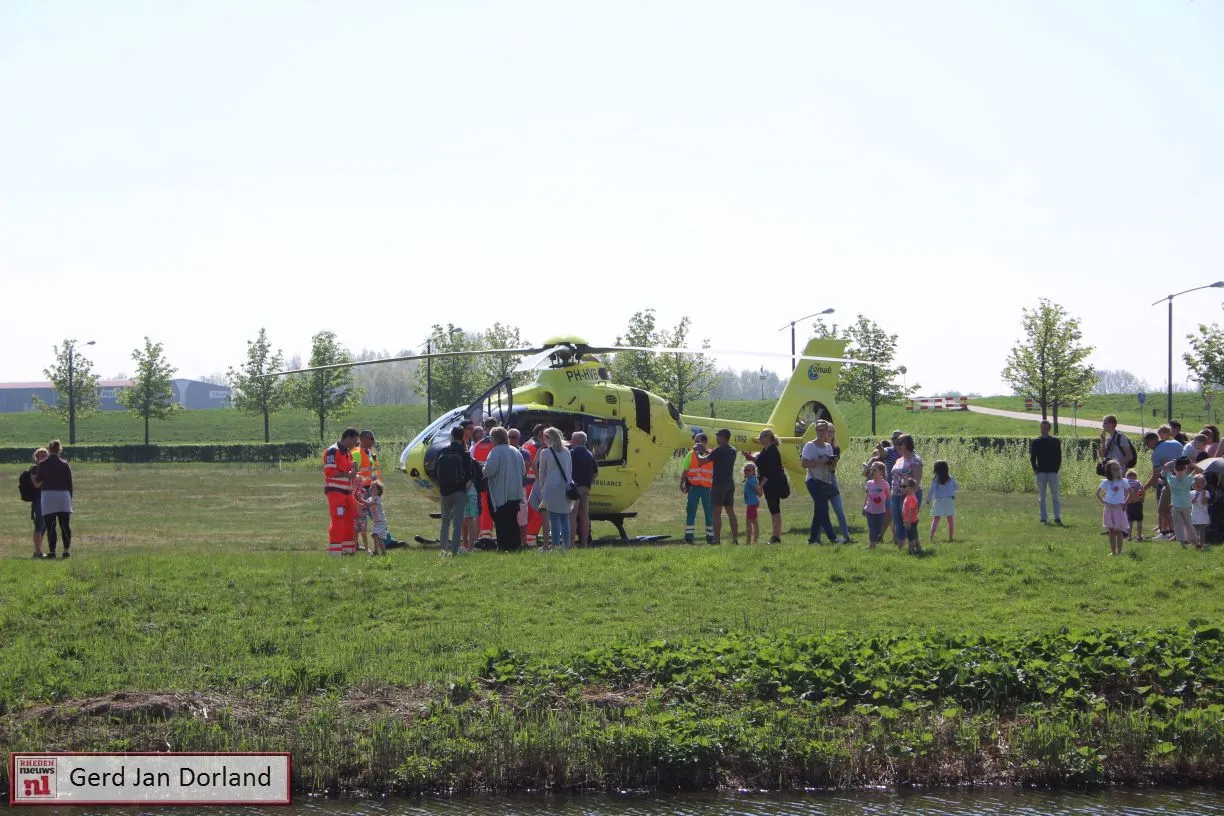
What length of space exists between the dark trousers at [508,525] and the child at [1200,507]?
9.32 m

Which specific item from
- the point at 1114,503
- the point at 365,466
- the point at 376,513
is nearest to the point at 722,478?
the point at 376,513

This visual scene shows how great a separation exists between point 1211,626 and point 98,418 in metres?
106

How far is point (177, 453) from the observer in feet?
198

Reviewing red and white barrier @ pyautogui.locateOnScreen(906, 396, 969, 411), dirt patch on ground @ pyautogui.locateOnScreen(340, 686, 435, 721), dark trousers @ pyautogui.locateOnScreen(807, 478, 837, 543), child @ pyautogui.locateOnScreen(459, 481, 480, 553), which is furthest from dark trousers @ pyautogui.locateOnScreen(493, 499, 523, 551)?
red and white barrier @ pyautogui.locateOnScreen(906, 396, 969, 411)

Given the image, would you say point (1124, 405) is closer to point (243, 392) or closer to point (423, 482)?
point (243, 392)

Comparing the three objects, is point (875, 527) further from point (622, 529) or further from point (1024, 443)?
point (1024, 443)

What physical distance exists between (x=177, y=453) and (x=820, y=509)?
48.1m

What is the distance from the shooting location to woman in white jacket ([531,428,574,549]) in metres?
17.5

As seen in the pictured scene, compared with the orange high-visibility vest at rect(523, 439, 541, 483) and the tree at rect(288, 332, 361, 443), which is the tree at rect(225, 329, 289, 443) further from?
the orange high-visibility vest at rect(523, 439, 541, 483)

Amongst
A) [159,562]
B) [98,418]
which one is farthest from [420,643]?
[98,418]

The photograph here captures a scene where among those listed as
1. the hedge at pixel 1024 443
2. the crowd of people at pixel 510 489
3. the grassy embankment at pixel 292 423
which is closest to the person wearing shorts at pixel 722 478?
the crowd of people at pixel 510 489

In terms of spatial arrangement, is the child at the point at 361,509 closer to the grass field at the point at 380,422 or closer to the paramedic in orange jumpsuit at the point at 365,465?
the paramedic in orange jumpsuit at the point at 365,465

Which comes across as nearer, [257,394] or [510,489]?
[510,489]

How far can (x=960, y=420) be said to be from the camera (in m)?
76.8
